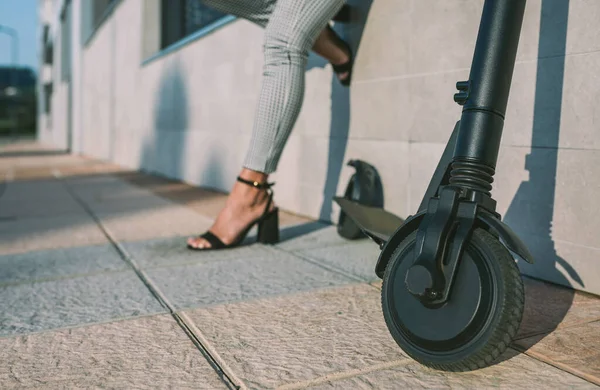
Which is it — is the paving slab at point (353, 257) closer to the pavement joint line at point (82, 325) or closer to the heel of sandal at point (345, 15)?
the pavement joint line at point (82, 325)

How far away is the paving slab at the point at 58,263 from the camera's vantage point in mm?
1667

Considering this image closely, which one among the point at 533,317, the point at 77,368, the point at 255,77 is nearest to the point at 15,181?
the point at 255,77

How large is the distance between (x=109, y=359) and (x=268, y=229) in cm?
105

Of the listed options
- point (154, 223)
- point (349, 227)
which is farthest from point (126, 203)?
point (349, 227)

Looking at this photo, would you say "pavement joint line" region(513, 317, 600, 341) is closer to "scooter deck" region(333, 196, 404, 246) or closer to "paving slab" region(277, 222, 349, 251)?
"scooter deck" region(333, 196, 404, 246)

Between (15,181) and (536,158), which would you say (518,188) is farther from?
(15,181)

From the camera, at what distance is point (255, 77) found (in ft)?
11.2

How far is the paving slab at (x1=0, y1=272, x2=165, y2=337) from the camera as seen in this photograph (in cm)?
124

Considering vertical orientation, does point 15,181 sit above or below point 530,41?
below

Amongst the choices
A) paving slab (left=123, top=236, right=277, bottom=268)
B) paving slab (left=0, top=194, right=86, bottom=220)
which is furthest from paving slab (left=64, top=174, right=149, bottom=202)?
paving slab (left=123, top=236, right=277, bottom=268)

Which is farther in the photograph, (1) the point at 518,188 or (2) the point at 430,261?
(1) the point at 518,188

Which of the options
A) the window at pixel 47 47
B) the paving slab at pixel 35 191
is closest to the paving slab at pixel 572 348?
the paving slab at pixel 35 191

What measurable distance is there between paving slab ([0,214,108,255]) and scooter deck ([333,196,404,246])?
1.06 m

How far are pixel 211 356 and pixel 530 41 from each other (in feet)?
4.00
